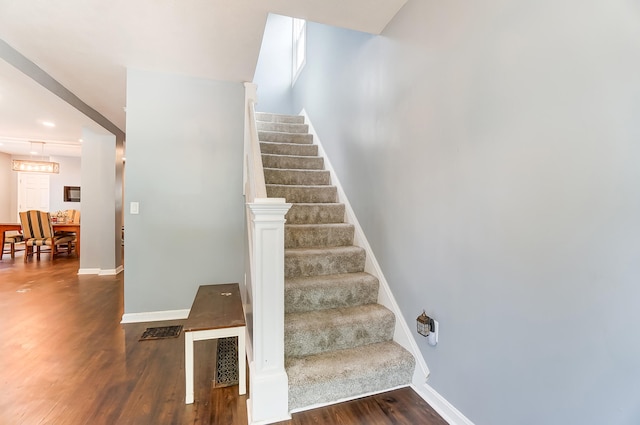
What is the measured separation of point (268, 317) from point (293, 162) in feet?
7.53

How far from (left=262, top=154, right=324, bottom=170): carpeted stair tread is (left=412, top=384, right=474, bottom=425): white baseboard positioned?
2561 mm

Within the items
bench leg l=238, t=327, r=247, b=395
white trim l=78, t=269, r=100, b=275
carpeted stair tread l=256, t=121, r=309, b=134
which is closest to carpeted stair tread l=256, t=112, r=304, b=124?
carpeted stair tread l=256, t=121, r=309, b=134

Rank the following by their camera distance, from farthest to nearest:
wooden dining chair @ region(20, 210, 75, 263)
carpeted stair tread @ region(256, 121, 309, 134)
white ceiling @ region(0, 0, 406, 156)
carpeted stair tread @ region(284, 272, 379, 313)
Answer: wooden dining chair @ region(20, 210, 75, 263), carpeted stair tread @ region(256, 121, 309, 134), carpeted stair tread @ region(284, 272, 379, 313), white ceiling @ region(0, 0, 406, 156)

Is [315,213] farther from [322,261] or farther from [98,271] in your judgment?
[98,271]

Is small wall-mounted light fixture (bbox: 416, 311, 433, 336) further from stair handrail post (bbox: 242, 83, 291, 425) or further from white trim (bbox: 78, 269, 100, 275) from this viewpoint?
white trim (bbox: 78, 269, 100, 275)

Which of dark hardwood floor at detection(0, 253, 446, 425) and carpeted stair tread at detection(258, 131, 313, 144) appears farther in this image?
carpeted stair tread at detection(258, 131, 313, 144)

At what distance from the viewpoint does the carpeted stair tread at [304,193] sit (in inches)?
117

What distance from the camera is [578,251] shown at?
3.32 ft

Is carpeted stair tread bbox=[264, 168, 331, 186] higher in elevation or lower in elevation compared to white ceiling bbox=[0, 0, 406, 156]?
lower

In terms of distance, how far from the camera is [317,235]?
2633mm

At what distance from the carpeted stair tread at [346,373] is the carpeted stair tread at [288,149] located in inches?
100

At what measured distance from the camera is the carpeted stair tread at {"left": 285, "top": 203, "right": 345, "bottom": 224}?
9.21 feet

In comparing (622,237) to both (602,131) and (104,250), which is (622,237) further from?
(104,250)

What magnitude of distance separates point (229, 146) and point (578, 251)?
2.95m
